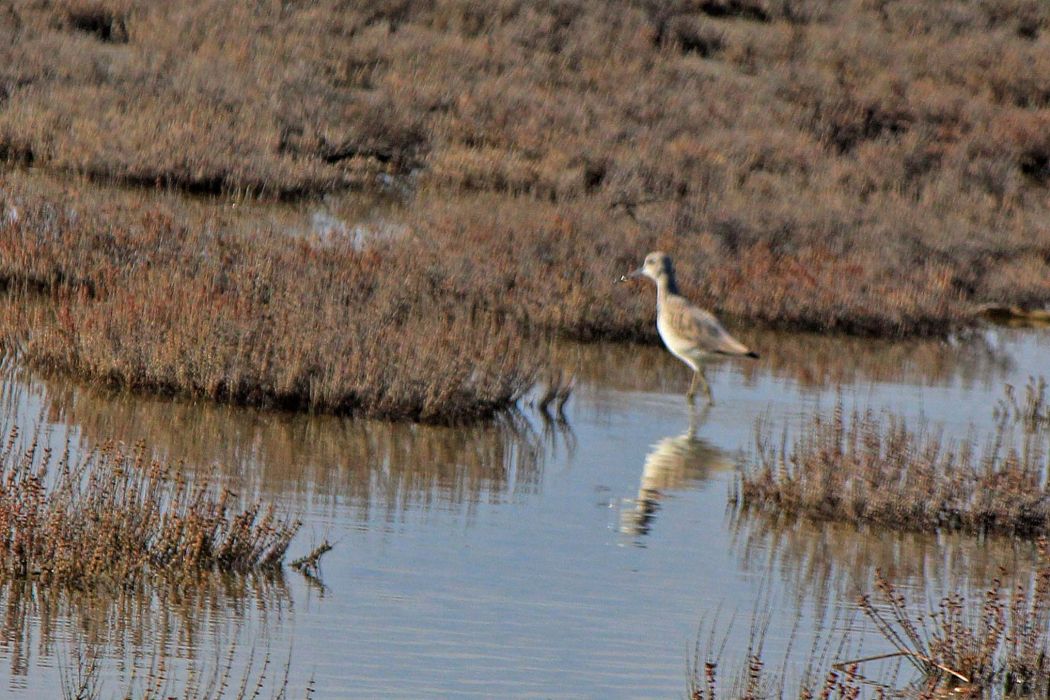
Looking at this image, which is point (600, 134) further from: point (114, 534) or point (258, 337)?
point (114, 534)

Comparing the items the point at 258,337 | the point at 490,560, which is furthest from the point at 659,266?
the point at 490,560

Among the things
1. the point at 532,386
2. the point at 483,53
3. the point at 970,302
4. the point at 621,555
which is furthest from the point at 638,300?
the point at 483,53

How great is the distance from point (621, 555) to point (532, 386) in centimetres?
366

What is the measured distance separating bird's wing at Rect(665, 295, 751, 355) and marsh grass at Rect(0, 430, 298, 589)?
17.9 feet

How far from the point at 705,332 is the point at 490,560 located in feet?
15.9

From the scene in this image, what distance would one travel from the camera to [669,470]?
934 cm

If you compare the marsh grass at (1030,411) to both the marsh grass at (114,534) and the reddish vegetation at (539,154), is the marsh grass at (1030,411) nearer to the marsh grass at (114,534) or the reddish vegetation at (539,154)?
the reddish vegetation at (539,154)

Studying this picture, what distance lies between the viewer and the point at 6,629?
17.4ft

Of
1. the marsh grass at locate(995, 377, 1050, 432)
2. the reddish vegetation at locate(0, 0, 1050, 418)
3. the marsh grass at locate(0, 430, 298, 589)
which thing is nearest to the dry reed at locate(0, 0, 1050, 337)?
the reddish vegetation at locate(0, 0, 1050, 418)

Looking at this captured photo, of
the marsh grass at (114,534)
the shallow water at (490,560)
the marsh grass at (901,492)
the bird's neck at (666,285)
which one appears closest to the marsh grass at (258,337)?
the shallow water at (490,560)

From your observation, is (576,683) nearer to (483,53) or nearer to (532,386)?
(532,386)

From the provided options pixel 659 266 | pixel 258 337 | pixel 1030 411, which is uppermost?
pixel 659 266

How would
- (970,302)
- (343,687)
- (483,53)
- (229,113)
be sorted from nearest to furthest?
(343,687), (970,302), (229,113), (483,53)

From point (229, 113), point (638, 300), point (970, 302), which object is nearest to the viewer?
point (638, 300)
